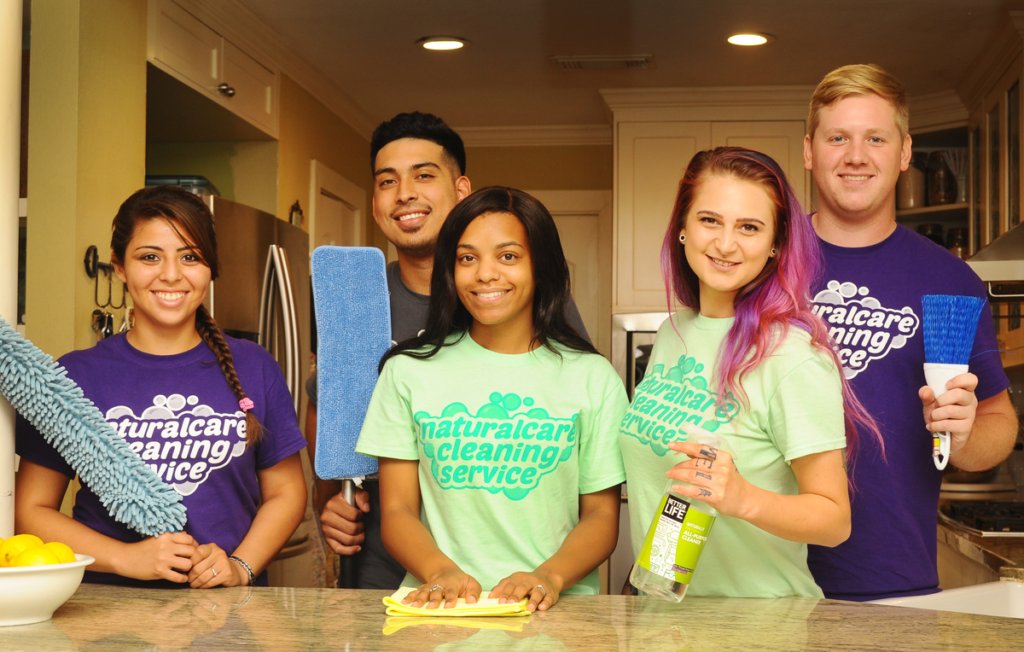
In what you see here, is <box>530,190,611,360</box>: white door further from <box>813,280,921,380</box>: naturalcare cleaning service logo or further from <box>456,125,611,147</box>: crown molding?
<box>813,280,921,380</box>: naturalcare cleaning service logo

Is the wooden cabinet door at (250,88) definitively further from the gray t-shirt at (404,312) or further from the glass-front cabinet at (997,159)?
the glass-front cabinet at (997,159)

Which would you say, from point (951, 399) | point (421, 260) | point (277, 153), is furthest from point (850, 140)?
point (277, 153)

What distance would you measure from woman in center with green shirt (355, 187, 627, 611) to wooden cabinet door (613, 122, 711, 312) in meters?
2.90

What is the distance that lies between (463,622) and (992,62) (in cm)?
336

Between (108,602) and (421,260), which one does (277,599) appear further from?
(421,260)

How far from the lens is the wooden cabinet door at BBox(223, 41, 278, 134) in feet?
10.5

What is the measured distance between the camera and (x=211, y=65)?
3.08 meters

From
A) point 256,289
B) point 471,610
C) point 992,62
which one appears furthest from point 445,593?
point 992,62

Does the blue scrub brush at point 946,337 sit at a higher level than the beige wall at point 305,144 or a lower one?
lower

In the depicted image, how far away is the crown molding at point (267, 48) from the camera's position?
120 inches

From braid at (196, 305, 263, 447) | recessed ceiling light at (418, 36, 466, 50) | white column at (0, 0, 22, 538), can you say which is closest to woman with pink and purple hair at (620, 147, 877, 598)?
braid at (196, 305, 263, 447)

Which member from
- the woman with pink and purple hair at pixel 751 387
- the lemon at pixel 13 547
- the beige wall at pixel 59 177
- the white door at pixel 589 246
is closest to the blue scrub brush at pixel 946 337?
the woman with pink and purple hair at pixel 751 387

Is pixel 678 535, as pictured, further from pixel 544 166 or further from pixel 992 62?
pixel 544 166

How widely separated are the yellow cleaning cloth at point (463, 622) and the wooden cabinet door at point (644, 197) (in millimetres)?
3282
